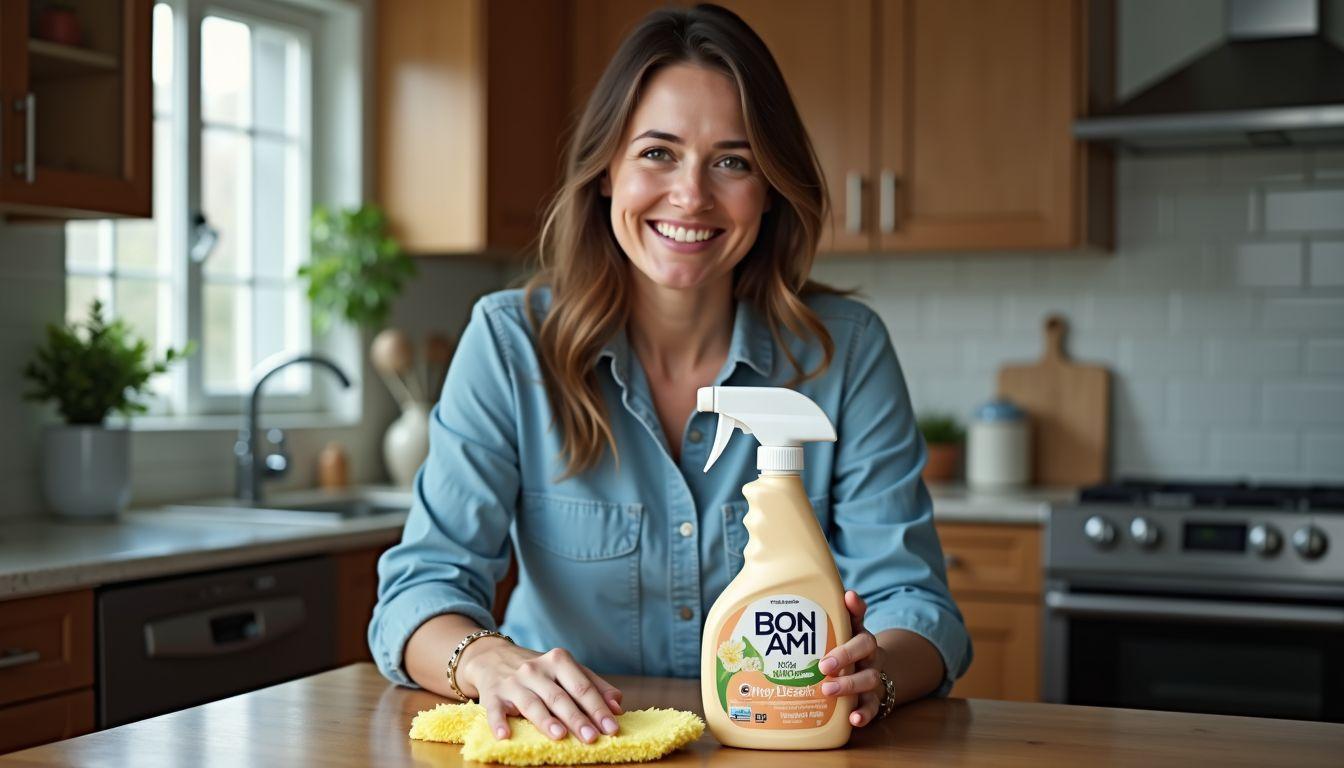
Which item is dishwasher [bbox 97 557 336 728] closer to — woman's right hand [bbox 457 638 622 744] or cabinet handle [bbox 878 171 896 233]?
woman's right hand [bbox 457 638 622 744]

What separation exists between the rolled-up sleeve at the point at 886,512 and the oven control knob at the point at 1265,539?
Answer: 65.0 inches

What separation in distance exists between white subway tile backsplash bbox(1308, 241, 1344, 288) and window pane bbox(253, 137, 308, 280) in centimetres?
253

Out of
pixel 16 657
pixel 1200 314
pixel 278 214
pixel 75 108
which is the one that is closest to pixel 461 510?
pixel 16 657

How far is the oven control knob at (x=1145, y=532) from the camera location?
3.12 meters

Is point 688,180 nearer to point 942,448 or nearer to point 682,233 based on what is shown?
point 682,233

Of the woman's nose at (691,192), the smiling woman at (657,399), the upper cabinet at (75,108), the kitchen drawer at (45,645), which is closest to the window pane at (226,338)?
the upper cabinet at (75,108)

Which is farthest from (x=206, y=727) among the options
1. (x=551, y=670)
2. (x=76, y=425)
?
(x=76, y=425)

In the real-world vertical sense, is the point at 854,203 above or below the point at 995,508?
above

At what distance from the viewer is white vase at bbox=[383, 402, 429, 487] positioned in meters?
3.71

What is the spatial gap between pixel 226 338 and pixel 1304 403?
105 inches

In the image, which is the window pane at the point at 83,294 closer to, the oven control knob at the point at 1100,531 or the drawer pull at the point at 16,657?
the drawer pull at the point at 16,657

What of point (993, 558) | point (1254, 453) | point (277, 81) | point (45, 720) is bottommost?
point (45, 720)

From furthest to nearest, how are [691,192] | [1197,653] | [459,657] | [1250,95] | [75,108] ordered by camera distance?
1. [1250,95]
2. [1197,653]
3. [75,108]
4. [691,192]
5. [459,657]

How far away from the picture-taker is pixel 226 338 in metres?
3.54
